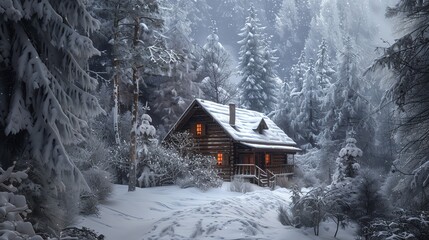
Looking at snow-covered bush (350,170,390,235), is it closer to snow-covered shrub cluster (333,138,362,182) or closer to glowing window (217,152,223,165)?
snow-covered shrub cluster (333,138,362,182)

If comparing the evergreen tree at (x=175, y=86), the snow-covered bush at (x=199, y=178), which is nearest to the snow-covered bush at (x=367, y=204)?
the snow-covered bush at (x=199, y=178)

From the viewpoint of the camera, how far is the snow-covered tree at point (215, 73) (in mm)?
44656

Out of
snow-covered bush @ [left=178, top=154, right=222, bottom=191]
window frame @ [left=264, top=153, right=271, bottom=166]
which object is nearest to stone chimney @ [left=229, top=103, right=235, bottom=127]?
window frame @ [left=264, top=153, right=271, bottom=166]

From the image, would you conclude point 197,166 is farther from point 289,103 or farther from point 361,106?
point 289,103

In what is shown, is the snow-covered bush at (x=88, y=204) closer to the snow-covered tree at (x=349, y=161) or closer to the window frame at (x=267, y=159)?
the snow-covered tree at (x=349, y=161)

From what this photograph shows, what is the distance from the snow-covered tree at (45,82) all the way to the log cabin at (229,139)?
62.8 feet

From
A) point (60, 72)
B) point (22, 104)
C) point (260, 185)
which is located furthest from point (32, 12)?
point (260, 185)

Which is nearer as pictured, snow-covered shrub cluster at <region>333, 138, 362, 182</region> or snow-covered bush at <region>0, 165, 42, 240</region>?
snow-covered bush at <region>0, 165, 42, 240</region>

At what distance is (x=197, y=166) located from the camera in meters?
25.0

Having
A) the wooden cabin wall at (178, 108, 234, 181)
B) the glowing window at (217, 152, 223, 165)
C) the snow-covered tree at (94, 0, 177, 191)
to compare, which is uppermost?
the snow-covered tree at (94, 0, 177, 191)

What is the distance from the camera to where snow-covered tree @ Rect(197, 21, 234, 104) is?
4466 cm

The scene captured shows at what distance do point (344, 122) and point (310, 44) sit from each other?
34.6 m

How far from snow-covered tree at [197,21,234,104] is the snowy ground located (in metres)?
26.5

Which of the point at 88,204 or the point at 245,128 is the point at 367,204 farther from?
the point at 245,128
